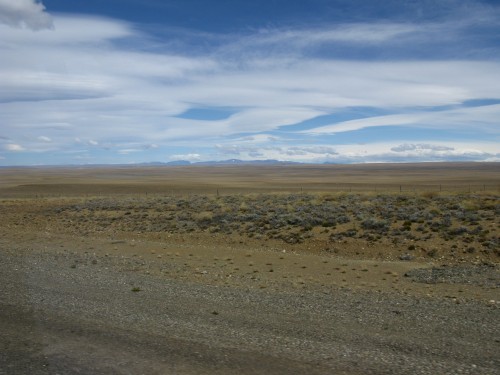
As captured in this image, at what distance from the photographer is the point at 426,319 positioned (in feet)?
26.8

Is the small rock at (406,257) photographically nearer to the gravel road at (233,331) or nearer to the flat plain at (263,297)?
the flat plain at (263,297)

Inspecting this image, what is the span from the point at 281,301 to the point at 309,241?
1238 centimetres

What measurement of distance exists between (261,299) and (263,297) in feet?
0.84

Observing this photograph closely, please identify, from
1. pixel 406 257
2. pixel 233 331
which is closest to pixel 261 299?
pixel 233 331

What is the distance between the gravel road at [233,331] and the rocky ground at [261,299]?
0.03 meters

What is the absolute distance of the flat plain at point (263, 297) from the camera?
6.12 meters

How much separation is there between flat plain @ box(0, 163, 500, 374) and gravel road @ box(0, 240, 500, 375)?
0.03 m

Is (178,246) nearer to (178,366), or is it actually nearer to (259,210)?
(259,210)

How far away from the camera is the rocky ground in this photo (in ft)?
20.0

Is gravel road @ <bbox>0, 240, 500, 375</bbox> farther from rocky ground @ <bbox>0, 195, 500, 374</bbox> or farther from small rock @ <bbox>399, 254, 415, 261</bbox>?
small rock @ <bbox>399, 254, 415, 261</bbox>

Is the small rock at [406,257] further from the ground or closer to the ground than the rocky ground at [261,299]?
closer to the ground

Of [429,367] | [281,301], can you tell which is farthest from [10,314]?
[429,367]

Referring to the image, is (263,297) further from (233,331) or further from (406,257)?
(406,257)

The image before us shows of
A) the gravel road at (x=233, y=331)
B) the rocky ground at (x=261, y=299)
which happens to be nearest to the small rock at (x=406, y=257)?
the rocky ground at (x=261, y=299)
